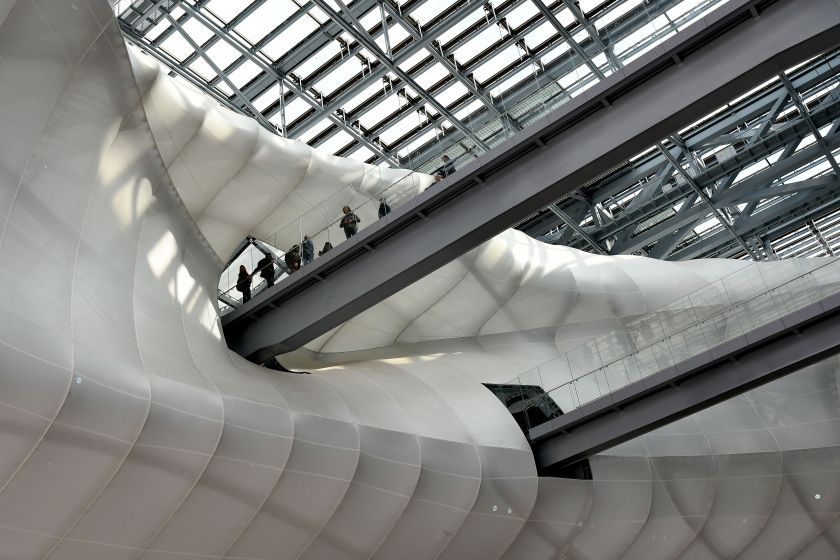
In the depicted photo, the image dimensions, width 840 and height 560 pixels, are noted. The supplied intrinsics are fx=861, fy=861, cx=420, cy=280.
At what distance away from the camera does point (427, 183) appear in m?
21.6

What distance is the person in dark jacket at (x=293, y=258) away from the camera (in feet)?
70.4

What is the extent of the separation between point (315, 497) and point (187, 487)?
10.8 feet

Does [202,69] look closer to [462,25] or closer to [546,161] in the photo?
[462,25]

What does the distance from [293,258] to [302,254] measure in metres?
0.34

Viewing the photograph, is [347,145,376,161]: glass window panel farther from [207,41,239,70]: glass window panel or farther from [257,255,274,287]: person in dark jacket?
[257,255,274,287]: person in dark jacket

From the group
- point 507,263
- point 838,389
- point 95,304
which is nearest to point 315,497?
point 95,304

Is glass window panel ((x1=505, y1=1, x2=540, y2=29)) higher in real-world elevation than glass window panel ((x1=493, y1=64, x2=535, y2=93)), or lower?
higher

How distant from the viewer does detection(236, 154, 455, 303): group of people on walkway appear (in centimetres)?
2077

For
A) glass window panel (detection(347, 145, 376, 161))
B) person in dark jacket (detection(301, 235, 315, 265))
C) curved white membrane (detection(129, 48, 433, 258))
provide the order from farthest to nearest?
glass window panel (detection(347, 145, 376, 161)) < person in dark jacket (detection(301, 235, 315, 265)) < curved white membrane (detection(129, 48, 433, 258))

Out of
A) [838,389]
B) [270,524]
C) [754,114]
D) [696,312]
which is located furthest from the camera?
[754,114]

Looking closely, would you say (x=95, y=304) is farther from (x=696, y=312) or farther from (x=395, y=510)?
(x=696, y=312)

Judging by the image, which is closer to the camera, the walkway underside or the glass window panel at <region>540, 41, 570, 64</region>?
the walkway underside

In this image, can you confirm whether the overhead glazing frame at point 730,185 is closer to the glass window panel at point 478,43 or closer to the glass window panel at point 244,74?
the glass window panel at point 478,43

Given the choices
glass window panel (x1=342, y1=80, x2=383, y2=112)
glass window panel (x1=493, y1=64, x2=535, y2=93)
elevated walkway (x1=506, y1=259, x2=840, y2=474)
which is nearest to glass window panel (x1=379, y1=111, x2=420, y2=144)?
glass window panel (x1=342, y1=80, x2=383, y2=112)
